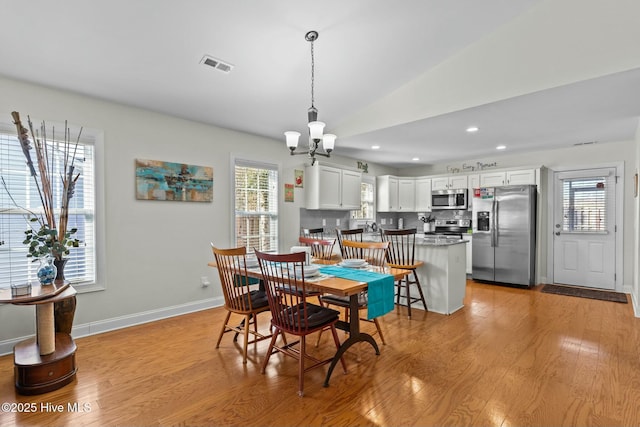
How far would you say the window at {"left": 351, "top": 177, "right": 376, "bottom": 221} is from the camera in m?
6.60

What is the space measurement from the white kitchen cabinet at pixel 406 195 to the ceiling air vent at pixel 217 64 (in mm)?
4713

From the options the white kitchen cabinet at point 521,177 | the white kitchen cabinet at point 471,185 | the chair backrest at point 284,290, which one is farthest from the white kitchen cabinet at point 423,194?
the chair backrest at point 284,290

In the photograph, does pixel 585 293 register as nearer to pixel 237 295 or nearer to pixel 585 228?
pixel 585 228

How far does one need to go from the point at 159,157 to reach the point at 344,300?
8.89 ft

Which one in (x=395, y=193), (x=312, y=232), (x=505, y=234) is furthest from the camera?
(x=395, y=193)

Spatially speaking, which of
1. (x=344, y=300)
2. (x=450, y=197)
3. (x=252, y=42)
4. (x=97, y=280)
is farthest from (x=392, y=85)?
(x=97, y=280)

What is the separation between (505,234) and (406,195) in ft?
7.03

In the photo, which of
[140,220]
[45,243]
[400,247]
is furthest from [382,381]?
[140,220]

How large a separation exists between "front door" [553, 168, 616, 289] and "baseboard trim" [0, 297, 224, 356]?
18.9 ft

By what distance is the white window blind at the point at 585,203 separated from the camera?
5188mm

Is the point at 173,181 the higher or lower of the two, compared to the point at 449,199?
higher

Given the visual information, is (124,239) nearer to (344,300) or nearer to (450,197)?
(344,300)

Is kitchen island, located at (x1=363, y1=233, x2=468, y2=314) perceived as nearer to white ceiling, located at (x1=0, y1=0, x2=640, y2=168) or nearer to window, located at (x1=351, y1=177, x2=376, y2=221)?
white ceiling, located at (x1=0, y1=0, x2=640, y2=168)

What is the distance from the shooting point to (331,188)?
5.41m
